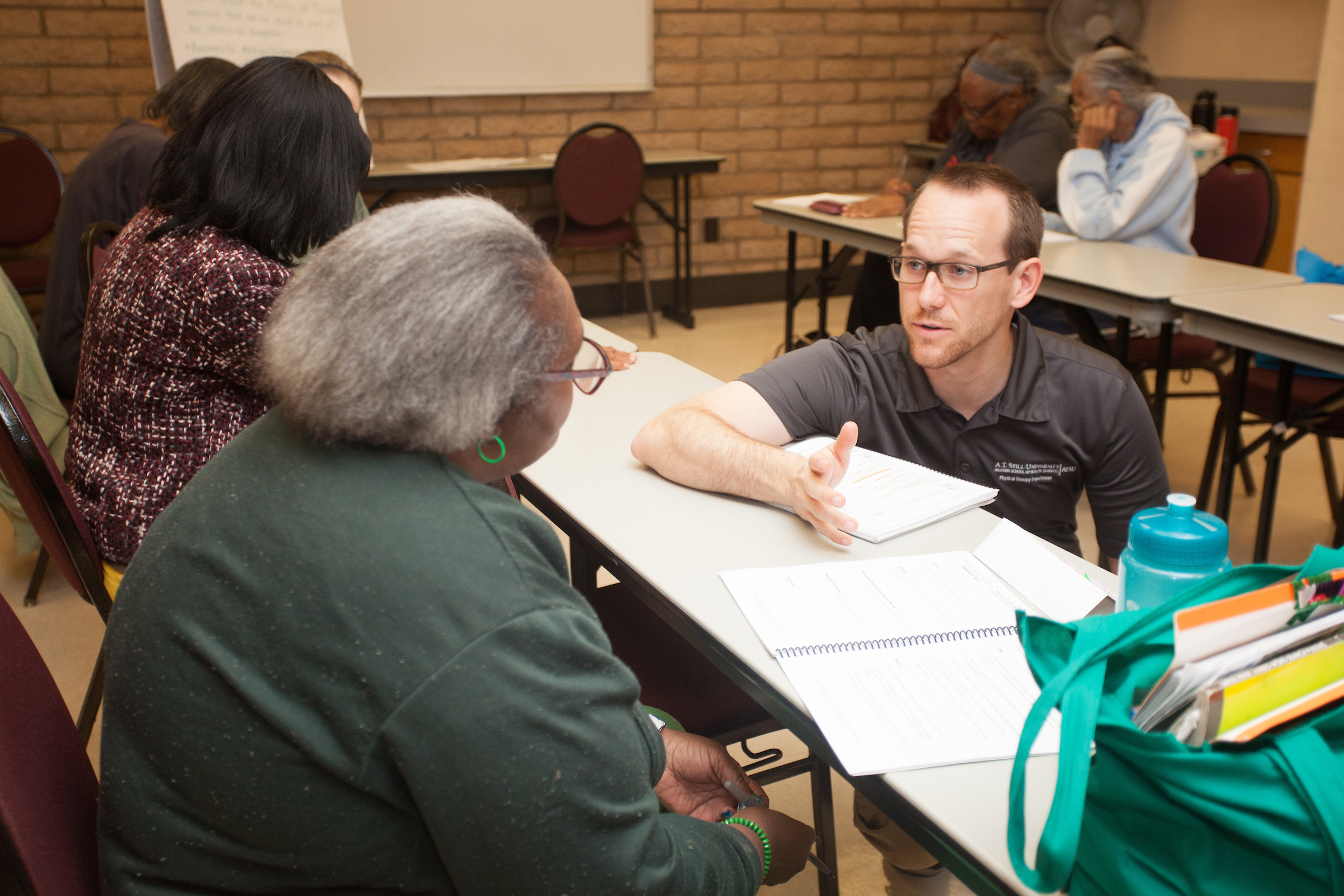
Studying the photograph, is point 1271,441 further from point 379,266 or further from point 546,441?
point 379,266

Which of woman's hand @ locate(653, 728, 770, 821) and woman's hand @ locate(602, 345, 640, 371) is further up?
woman's hand @ locate(602, 345, 640, 371)

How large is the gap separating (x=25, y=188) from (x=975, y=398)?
162 inches

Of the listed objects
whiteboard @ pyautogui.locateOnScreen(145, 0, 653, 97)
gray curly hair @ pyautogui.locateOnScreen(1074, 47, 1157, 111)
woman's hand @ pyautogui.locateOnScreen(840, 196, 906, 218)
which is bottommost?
woman's hand @ pyautogui.locateOnScreen(840, 196, 906, 218)

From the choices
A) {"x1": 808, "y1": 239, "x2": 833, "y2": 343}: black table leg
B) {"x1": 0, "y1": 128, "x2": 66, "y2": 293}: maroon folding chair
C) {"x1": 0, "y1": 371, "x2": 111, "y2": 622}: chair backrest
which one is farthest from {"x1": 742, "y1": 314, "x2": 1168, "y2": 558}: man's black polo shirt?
{"x1": 0, "y1": 128, "x2": 66, "y2": 293}: maroon folding chair

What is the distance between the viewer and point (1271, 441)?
2346mm

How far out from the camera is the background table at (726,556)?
768 millimetres

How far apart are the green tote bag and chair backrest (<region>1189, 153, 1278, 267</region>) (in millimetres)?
2730

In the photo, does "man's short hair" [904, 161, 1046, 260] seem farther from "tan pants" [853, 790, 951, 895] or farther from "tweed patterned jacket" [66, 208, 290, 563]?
"tweed patterned jacket" [66, 208, 290, 563]

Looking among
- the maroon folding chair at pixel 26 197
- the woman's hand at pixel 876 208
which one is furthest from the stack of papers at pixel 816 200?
the maroon folding chair at pixel 26 197

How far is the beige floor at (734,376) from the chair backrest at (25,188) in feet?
5.84

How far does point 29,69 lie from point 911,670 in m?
4.77

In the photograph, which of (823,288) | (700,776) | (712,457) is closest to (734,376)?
(823,288)

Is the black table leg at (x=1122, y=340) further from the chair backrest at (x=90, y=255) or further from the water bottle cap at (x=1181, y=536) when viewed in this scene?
the chair backrest at (x=90, y=255)

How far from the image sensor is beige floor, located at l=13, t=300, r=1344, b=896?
1704 mm
